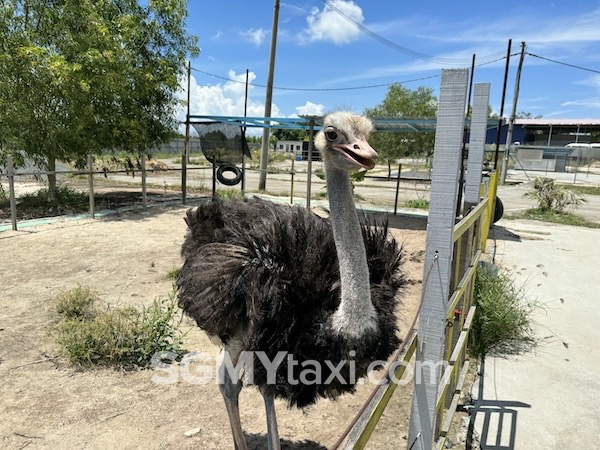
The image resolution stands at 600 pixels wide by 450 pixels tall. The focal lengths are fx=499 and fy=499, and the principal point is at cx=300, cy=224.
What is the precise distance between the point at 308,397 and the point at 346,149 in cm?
99

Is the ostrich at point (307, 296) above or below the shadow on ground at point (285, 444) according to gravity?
above

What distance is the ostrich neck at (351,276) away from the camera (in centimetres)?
173

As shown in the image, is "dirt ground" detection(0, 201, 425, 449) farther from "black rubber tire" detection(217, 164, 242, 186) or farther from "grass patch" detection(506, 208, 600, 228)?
"grass patch" detection(506, 208, 600, 228)

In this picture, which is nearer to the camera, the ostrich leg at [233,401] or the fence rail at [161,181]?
the ostrich leg at [233,401]

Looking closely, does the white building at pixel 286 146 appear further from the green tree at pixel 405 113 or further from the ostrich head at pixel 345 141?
the ostrich head at pixel 345 141

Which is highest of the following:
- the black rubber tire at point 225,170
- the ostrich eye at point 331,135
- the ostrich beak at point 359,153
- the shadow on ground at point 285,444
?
the ostrich eye at point 331,135

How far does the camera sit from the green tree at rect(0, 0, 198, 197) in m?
8.23

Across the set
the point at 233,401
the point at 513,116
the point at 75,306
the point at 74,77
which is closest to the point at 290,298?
the point at 233,401

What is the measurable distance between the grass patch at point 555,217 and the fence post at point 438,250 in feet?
31.3

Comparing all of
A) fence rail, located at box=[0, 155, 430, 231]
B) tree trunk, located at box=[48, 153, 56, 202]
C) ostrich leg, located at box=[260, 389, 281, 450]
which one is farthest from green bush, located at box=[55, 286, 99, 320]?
tree trunk, located at box=[48, 153, 56, 202]

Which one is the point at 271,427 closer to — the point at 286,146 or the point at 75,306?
the point at 75,306

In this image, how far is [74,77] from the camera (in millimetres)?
8227

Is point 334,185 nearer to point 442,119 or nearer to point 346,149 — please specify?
point 346,149

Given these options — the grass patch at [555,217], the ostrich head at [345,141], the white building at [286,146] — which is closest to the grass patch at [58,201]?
the ostrich head at [345,141]
